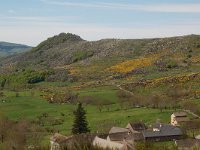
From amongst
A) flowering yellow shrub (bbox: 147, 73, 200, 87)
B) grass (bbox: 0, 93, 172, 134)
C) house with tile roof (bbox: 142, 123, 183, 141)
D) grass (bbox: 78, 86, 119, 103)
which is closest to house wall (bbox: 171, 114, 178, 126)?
grass (bbox: 0, 93, 172, 134)

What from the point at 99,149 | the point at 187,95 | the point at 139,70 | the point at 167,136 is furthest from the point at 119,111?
the point at 139,70

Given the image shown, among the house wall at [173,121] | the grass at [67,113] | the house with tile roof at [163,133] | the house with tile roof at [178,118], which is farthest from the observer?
the grass at [67,113]

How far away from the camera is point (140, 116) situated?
112000mm

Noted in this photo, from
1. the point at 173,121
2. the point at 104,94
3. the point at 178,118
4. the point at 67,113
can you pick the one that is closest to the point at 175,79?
the point at 104,94

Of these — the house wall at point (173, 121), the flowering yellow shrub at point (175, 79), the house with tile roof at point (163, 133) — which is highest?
the flowering yellow shrub at point (175, 79)

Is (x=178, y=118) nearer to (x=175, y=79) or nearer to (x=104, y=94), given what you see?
(x=104, y=94)

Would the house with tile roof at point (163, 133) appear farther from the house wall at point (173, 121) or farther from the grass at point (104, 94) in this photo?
the grass at point (104, 94)

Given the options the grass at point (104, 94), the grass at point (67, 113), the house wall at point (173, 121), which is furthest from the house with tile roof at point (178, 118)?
the grass at point (104, 94)

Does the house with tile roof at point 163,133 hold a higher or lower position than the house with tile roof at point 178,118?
lower

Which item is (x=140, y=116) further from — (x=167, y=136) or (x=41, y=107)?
(x=41, y=107)

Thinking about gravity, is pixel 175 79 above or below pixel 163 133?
above

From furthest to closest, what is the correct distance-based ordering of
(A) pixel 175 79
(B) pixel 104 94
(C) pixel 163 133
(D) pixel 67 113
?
(A) pixel 175 79 < (B) pixel 104 94 < (D) pixel 67 113 < (C) pixel 163 133

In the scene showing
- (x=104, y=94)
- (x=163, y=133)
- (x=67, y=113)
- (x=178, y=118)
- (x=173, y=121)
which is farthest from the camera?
(x=104, y=94)

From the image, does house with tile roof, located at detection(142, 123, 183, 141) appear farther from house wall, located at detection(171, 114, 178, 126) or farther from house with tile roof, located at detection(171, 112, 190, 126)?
house wall, located at detection(171, 114, 178, 126)
